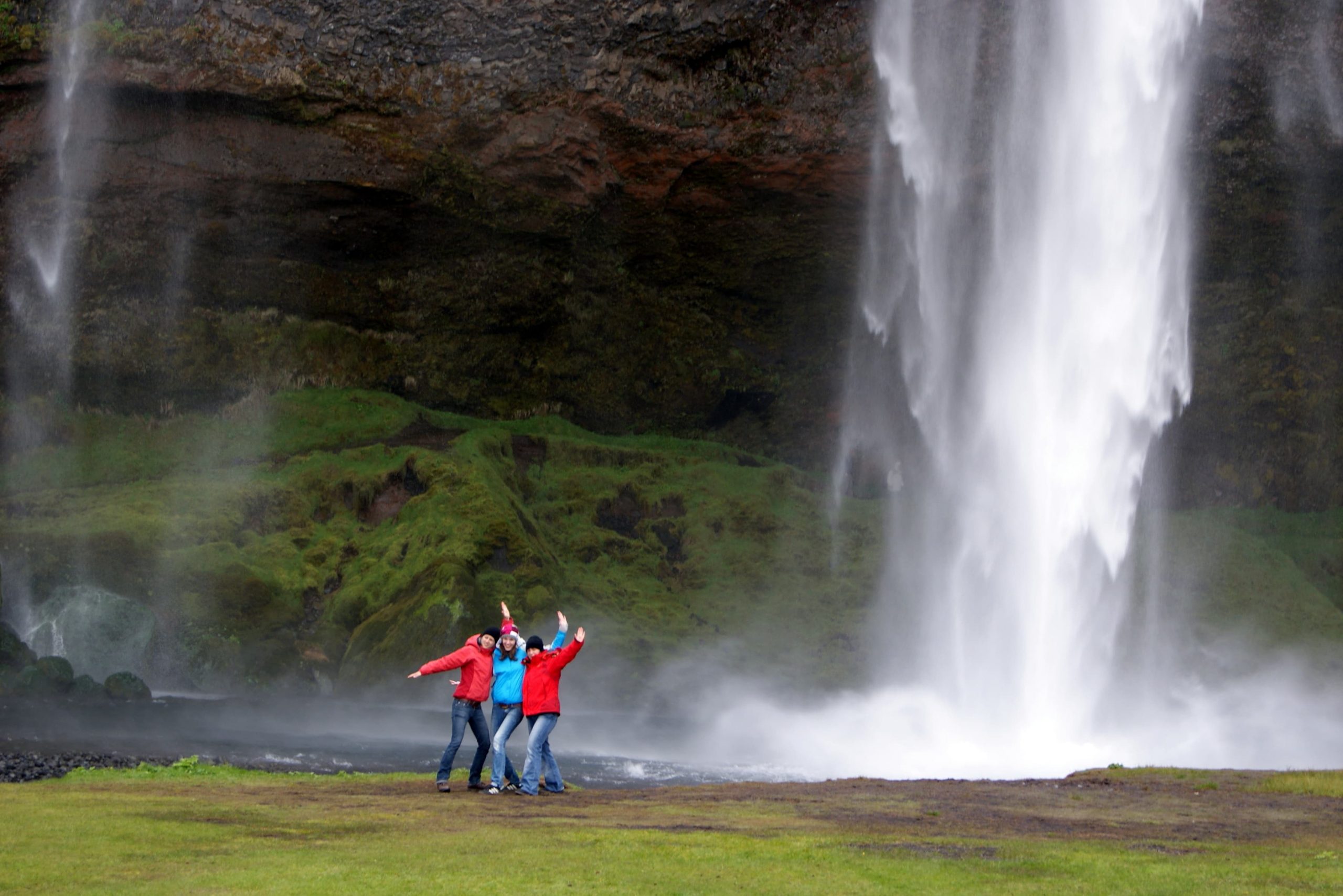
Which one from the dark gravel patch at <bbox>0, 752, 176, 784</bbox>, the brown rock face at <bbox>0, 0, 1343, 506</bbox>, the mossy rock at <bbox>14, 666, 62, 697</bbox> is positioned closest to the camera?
the dark gravel patch at <bbox>0, 752, 176, 784</bbox>

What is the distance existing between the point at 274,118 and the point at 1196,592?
30.4 m

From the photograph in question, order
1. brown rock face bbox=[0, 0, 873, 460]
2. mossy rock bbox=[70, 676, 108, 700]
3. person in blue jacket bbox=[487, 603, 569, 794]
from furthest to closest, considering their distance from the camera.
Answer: brown rock face bbox=[0, 0, 873, 460] < mossy rock bbox=[70, 676, 108, 700] < person in blue jacket bbox=[487, 603, 569, 794]

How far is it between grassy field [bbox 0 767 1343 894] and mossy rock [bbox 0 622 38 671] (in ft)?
45.0

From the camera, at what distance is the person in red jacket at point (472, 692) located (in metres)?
13.9

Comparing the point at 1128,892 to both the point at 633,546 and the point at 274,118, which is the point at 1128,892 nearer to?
the point at 633,546

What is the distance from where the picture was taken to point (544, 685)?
13711mm

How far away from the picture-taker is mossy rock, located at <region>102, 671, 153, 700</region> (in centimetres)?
2606

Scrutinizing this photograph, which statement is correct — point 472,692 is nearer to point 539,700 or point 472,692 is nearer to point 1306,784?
point 539,700

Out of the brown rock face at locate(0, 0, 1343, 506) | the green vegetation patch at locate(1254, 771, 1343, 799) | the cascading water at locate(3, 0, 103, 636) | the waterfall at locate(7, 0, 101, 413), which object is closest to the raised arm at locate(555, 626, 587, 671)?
the green vegetation patch at locate(1254, 771, 1343, 799)

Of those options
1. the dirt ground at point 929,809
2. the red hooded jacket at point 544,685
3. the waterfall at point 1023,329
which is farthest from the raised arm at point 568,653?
the waterfall at point 1023,329

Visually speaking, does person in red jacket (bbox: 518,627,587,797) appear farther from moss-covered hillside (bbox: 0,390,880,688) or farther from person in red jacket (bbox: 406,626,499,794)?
moss-covered hillside (bbox: 0,390,880,688)

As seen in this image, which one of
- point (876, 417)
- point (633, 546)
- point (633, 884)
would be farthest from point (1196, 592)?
point (633, 884)

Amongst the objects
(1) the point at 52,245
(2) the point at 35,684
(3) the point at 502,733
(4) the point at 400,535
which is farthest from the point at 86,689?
(1) the point at 52,245

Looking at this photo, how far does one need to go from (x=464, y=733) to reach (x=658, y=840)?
13.8 ft
